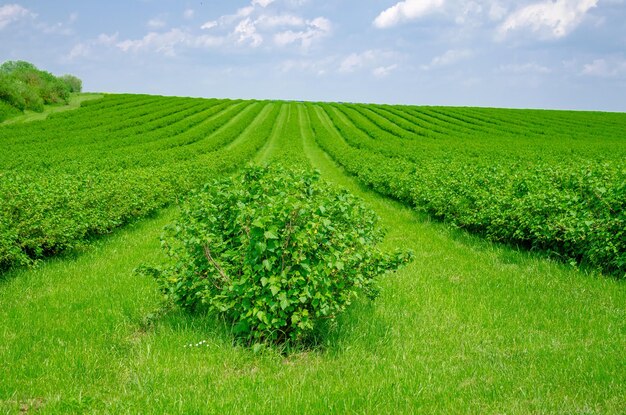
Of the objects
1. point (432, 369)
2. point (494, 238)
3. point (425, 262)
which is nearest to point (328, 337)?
point (432, 369)

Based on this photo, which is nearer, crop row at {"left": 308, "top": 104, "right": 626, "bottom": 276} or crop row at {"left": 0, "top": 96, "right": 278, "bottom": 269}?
crop row at {"left": 308, "top": 104, "right": 626, "bottom": 276}

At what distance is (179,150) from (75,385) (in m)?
27.8

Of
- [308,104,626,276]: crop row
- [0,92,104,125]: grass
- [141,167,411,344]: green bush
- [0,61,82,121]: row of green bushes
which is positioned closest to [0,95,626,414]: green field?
[308,104,626,276]: crop row

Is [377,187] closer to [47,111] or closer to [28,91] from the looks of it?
[47,111]

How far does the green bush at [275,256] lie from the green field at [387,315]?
17.2 inches

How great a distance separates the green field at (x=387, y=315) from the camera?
455 centimetres

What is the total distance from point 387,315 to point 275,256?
2.13 meters

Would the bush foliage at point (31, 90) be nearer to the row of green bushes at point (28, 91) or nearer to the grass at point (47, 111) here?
the row of green bushes at point (28, 91)

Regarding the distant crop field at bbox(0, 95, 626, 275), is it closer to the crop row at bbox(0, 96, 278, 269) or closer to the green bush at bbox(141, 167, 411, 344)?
the crop row at bbox(0, 96, 278, 269)

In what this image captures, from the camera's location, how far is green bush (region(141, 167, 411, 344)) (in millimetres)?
5188

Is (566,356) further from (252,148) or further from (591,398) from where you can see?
(252,148)

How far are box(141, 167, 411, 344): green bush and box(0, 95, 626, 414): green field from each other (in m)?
0.44

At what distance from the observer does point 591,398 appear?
14.8ft

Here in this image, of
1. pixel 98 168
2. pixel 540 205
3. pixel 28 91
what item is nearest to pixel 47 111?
pixel 28 91
